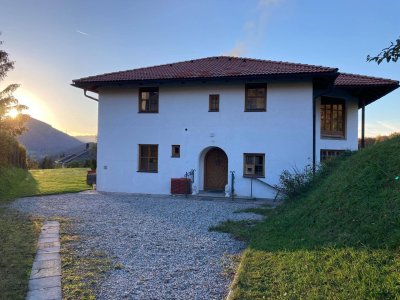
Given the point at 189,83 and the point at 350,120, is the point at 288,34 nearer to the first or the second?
the point at 189,83

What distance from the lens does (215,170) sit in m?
15.9

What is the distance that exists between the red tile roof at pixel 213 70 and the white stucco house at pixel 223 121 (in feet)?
0.16

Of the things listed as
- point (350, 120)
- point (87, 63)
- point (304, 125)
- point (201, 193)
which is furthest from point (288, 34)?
point (87, 63)

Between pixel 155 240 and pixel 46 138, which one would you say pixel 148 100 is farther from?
pixel 46 138

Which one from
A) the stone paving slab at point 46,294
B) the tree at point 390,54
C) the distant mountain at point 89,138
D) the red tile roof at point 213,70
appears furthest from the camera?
the distant mountain at point 89,138

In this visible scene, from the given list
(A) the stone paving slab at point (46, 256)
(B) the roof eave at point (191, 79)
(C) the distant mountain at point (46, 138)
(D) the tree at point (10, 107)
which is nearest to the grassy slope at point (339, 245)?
(A) the stone paving slab at point (46, 256)

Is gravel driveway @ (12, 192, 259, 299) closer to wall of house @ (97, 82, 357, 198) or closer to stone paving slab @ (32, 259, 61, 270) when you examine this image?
stone paving slab @ (32, 259, 61, 270)

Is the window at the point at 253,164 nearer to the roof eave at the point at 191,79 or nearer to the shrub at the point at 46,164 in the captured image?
the roof eave at the point at 191,79

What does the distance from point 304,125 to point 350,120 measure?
4.08 m

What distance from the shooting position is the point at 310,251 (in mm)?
4977

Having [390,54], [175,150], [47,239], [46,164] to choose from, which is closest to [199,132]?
[175,150]

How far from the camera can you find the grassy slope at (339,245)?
12.5ft

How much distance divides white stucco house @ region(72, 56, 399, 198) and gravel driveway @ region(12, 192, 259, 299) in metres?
2.44

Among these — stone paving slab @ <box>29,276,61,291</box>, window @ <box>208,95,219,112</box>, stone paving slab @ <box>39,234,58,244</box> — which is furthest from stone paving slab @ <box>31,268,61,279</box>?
window @ <box>208,95,219,112</box>
